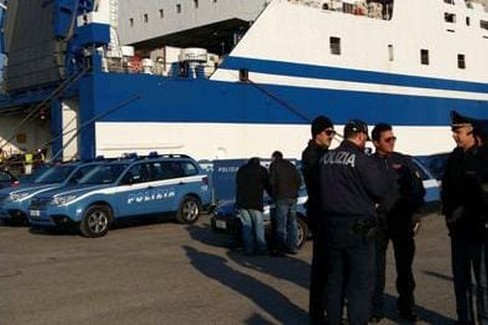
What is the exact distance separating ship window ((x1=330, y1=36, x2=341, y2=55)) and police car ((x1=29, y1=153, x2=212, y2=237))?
1062cm

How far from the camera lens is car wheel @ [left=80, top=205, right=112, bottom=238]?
13891 mm

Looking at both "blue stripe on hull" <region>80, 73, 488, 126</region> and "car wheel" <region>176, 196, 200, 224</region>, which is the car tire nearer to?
"car wheel" <region>176, 196, 200, 224</region>

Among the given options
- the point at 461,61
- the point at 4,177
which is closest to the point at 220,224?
the point at 4,177

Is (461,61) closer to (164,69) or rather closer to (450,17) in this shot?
(450,17)

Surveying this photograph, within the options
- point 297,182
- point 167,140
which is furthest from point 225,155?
point 297,182

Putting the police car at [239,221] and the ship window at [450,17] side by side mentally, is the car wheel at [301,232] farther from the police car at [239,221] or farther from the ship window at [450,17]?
the ship window at [450,17]

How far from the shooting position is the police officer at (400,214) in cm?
665

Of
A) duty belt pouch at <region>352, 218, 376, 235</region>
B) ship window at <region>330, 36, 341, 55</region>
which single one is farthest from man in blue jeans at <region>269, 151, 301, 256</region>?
ship window at <region>330, 36, 341, 55</region>

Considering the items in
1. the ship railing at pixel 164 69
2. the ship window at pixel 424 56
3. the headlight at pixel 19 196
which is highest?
the ship window at pixel 424 56

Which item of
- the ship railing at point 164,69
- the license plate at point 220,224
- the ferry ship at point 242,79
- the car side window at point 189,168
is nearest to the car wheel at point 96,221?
the car side window at point 189,168

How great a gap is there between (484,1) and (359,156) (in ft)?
105

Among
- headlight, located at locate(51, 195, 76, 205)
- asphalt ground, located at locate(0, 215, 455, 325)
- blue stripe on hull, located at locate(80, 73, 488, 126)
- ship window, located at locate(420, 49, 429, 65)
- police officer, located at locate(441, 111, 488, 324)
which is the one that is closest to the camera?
police officer, located at locate(441, 111, 488, 324)

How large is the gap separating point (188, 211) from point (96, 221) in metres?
2.53

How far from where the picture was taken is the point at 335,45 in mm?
25594
